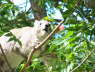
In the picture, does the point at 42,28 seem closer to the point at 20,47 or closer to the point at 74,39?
the point at 20,47

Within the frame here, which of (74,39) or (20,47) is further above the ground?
(74,39)

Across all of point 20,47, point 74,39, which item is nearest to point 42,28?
point 20,47

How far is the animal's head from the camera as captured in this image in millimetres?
3636

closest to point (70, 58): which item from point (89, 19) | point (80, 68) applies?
point (80, 68)

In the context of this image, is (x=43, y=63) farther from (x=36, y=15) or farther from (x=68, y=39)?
(x=36, y=15)

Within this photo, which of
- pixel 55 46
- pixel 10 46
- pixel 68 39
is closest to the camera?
pixel 68 39

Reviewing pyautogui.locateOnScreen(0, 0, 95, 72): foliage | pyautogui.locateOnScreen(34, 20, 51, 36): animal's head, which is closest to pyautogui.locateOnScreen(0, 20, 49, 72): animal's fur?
pyautogui.locateOnScreen(34, 20, 51, 36): animal's head

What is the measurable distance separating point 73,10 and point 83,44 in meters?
0.40

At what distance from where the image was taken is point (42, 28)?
389cm

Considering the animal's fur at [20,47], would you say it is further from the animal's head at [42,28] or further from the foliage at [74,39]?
the foliage at [74,39]

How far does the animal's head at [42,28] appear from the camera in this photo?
364cm

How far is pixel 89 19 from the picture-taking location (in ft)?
9.36

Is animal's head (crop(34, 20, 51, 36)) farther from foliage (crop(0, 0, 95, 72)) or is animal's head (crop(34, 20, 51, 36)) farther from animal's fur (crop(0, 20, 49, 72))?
foliage (crop(0, 0, 95, 72))

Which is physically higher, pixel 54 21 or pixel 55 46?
pixel 54 21
